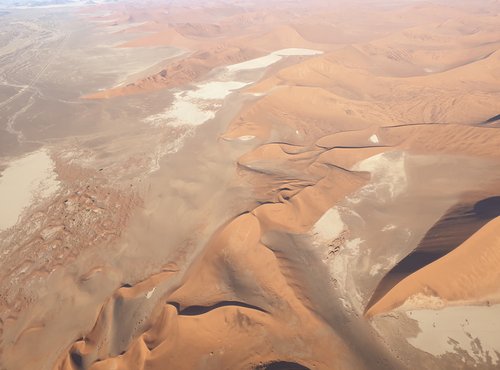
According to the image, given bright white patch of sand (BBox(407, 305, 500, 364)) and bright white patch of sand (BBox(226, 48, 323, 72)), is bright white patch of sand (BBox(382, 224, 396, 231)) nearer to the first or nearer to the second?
bright white patch of sand (BBox(407, 305, 500, 364))

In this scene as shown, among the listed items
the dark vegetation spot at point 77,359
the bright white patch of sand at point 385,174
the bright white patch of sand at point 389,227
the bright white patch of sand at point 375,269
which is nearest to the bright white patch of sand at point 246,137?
the bright white patch of sand at point 385,174

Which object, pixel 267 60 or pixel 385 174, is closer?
pixel 385 174

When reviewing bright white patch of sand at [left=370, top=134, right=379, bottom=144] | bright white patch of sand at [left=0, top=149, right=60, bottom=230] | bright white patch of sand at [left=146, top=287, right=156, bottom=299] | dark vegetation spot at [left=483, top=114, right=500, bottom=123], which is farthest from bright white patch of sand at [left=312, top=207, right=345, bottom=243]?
dark vegetation spot at [left=483, top=114, right=500, bottom=123]

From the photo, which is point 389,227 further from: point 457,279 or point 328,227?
point 457,279

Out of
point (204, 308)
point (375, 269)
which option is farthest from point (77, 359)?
point (375, 269)

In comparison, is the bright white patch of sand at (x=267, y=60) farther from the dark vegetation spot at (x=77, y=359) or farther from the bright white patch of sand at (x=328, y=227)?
the dark vegetation spot at (x=77, y=359)

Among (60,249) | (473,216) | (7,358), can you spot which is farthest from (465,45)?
(7,358)

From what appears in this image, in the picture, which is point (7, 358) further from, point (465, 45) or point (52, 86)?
point (465, 45)
